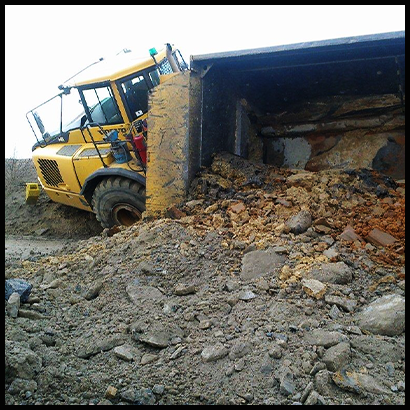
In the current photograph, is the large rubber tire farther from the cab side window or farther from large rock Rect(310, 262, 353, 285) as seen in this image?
large rock Rect(310, 262, 353, 285)

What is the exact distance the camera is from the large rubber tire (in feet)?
19.0

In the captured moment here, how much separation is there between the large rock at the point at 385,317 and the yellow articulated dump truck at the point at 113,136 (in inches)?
133

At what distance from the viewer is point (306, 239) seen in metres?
3.65

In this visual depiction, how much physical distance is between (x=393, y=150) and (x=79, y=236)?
4782 mm

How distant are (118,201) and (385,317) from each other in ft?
13.1

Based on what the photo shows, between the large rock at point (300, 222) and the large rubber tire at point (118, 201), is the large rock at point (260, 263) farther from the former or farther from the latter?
the large rubber tire at point (118, 201)

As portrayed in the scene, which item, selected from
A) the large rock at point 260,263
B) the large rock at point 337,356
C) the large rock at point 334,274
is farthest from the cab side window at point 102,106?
→ the large rock at point 337,356

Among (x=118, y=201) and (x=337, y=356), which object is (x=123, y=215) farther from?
(x=337, y=356)

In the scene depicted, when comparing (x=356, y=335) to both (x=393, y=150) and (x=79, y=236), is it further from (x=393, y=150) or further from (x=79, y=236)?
(x=79, y=236)

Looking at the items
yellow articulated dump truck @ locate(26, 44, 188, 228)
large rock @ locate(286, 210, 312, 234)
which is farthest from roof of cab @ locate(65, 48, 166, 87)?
large rock @ locate(286, 210, 312, 234)

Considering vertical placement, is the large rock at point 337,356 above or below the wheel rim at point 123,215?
above

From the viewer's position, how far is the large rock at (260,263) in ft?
10.9

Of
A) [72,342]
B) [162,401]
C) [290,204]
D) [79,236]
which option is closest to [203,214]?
[290,204]

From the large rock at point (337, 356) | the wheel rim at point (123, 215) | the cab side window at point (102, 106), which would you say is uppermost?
the cab side window at point (102, 106)
